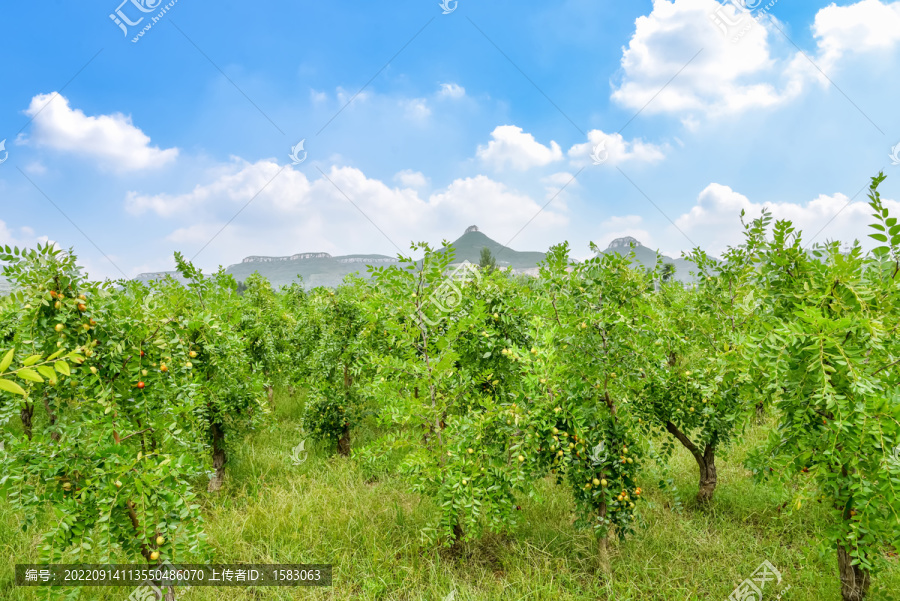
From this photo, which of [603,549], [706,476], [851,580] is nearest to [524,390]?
[603,549]

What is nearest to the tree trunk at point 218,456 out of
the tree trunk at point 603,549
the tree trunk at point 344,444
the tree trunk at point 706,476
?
the tree trunk at point 344,444

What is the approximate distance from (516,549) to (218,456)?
4298 mm

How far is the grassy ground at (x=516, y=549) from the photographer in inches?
133

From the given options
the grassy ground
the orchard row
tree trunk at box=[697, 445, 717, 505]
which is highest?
the orchard row

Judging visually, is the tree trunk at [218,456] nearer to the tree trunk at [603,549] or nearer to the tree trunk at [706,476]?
the tree trunk at [603,549]

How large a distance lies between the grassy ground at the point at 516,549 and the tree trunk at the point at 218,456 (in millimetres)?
444

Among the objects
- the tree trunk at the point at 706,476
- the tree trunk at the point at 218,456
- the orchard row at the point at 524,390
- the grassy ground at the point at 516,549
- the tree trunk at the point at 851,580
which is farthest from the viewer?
the tree trunk at the point at 218,456

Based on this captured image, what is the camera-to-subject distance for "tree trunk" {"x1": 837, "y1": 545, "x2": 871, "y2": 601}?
2.95 m

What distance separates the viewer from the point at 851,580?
2961 millimetres

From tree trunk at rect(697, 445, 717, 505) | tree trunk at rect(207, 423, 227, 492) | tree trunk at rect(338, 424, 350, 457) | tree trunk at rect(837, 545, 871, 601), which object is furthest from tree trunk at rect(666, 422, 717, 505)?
tree trunk at rect(207, 423, 227, 492)

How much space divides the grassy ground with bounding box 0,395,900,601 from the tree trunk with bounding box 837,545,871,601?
0.60 feet

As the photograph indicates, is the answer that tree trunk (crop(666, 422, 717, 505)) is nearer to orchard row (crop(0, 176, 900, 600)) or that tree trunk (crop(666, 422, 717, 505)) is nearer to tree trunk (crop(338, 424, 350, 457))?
orchard row (crop(0, 176, 900, 600))

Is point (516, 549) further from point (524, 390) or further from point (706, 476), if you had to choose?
point (706, 476)

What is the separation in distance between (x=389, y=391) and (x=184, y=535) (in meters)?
1.80
